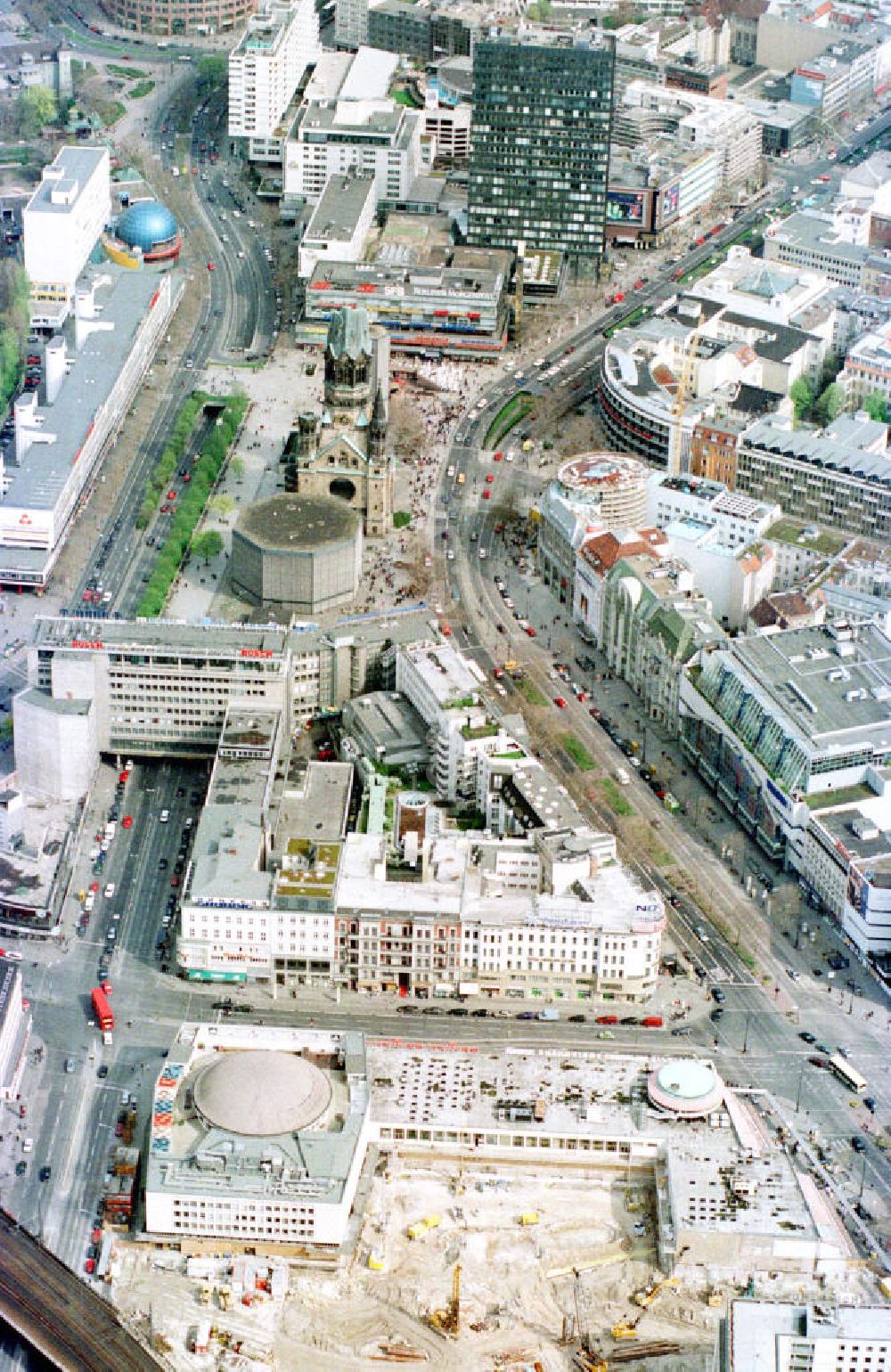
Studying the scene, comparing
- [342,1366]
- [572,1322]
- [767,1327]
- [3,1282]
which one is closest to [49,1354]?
[3,1282]

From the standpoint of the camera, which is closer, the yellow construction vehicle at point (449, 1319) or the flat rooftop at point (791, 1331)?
the flat rooftop at point (791, 1331)

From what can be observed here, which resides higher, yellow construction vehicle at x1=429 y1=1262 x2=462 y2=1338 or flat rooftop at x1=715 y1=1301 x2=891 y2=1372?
flat rooftop at x1=715 y1=1301 x2=891 y2=1372

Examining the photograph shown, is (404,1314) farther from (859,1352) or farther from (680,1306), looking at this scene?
(859,1352)

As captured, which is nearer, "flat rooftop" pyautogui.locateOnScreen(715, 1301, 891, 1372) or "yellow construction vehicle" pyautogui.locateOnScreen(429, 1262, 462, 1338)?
"flat rooftop" pyautogui.locateOnScreen(715, 1301, 891, 1372)

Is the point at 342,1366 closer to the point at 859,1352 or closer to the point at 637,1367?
the point at 637,1367

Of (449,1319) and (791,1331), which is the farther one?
(449,1319)

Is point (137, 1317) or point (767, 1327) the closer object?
point (767, 1327)

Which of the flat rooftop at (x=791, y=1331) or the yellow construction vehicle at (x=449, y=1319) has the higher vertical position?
the flat rooftop at (x=791, y=1331)

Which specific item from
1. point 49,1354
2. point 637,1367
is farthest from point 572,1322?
point 49,1354

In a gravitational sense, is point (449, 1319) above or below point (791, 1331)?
below
